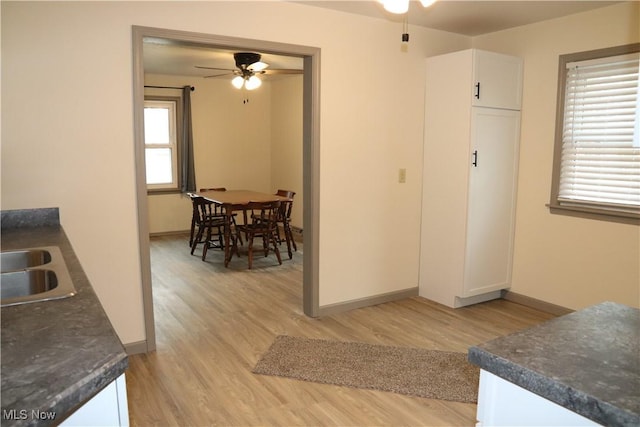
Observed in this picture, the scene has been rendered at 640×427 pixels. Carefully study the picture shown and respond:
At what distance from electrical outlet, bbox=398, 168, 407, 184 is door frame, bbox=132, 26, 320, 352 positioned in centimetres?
84

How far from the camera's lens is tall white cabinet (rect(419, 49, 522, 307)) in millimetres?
3764

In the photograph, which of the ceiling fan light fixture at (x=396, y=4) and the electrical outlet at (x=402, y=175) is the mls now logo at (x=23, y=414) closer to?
the ceiling fan light fixture at (x=396, y=4)

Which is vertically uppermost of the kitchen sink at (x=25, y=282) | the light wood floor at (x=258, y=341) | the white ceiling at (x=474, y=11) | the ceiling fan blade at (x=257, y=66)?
the white ceiling at (x=474, y=11)

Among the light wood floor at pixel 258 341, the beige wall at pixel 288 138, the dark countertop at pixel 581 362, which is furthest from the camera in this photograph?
the beige wall at pixel 288 138

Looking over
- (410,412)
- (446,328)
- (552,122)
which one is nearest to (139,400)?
(410,412)

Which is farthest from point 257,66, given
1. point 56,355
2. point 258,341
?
point 56,355

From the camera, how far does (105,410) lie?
1.03 m

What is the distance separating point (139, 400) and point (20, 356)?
1703 millimetres

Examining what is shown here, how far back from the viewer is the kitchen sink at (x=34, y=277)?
142 centimetres

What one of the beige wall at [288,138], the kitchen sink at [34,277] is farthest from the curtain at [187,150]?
the kitchen sink at [34,277]

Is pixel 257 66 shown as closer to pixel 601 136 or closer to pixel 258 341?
pixel 258 341

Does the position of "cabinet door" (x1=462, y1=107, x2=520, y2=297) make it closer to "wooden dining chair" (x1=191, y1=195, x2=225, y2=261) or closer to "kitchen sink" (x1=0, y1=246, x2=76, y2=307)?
"kitchen sink" (x1=0, y1=246, x2=76, y2=307)

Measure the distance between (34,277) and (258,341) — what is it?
1832 millimetres

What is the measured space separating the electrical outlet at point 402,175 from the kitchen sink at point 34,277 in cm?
280
